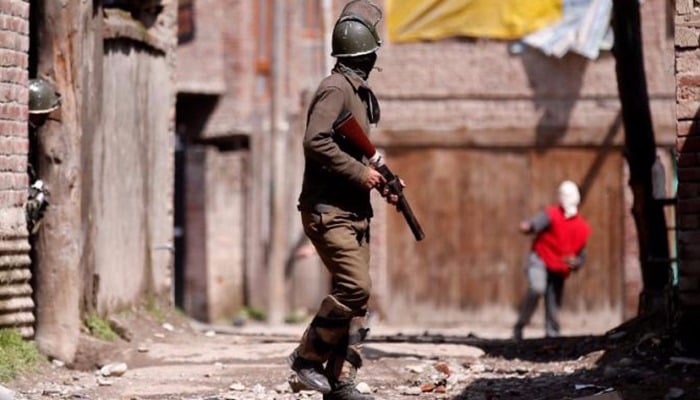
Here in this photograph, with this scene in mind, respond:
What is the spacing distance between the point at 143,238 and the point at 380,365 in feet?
10.0

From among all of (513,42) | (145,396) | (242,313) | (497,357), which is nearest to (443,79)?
(513,42)

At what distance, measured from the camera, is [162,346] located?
11602 mm

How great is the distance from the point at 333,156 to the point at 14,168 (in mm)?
2856

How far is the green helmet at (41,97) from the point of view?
10.3 m

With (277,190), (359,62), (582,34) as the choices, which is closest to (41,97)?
(359,62)

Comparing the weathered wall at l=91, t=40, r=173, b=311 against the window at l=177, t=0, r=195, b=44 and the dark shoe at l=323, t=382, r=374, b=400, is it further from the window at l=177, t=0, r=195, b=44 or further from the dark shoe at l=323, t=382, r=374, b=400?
the window at l=177, t=0, r=195, b=44

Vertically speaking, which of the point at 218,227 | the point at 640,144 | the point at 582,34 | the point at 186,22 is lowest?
the point at 218,227

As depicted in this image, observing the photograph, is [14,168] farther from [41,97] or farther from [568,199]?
[568,199]

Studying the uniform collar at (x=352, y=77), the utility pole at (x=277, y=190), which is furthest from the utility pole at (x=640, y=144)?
the utility pole at (x=277, y=190)

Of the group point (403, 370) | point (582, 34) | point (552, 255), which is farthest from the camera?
point (582, 34)

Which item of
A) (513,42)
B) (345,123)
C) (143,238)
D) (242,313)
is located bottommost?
(242,313)

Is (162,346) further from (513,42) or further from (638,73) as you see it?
(513,42)

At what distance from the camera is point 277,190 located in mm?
24000

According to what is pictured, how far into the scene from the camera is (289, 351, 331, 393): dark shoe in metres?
8.17
